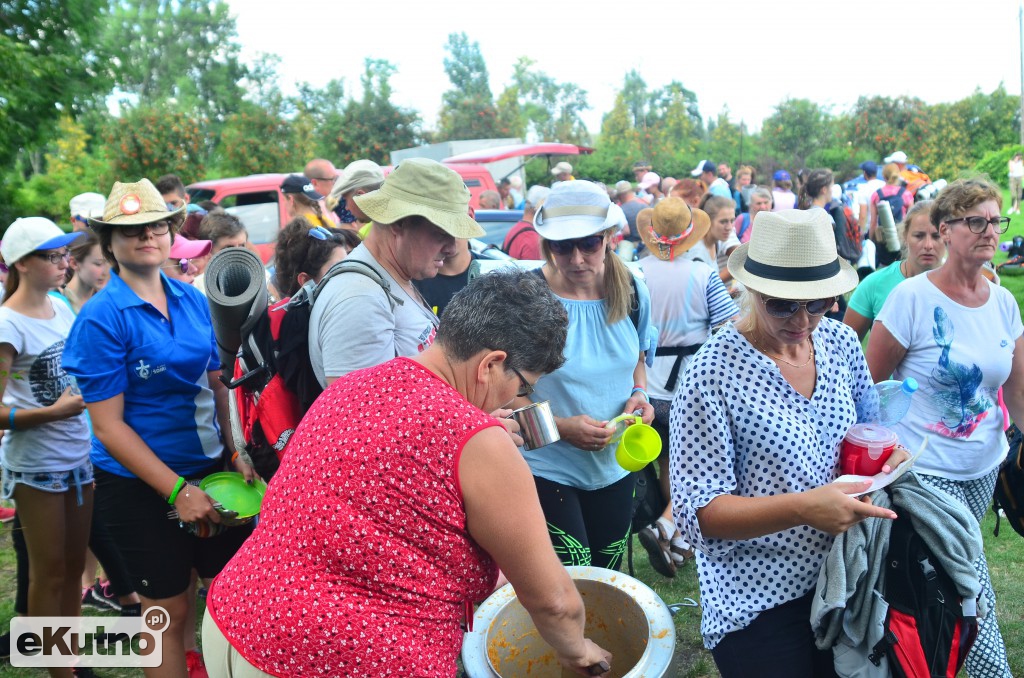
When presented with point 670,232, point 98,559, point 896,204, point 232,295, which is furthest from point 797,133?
point 232,295

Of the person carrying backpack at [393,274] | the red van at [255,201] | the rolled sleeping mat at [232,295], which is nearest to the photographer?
the person carrying backpack at [393,274]

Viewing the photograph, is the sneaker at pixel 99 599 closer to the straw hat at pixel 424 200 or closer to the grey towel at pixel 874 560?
the straw hat at pixel 424 200

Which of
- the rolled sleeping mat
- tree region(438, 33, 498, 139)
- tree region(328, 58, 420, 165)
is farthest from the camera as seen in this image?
tree region(438, 33, 498, 139)

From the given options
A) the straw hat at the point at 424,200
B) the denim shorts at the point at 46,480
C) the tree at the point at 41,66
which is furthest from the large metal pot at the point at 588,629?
the tree at the point at 41,66

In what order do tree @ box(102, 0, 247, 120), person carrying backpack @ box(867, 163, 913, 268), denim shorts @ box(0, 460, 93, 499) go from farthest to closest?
1. tree @ box(102, 0, 247, 120)
2. person carrying backpack @ box(867, 163, 913, 268)
3. denim shorts @ box(0, 460, 93, 499)

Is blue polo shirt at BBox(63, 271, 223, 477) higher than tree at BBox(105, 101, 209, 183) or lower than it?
lower

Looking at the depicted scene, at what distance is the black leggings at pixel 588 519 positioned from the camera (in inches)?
118

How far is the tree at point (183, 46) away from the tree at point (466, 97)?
1370cm

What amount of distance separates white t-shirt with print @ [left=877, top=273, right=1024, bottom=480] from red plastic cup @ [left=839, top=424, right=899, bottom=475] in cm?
106

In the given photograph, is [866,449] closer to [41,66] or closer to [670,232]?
[670,232]

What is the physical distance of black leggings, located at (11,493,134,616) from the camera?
3.62 m

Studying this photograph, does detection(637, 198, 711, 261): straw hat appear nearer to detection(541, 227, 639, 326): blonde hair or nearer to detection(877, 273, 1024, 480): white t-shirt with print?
detection(541, 227, 639, 326): blonde hair

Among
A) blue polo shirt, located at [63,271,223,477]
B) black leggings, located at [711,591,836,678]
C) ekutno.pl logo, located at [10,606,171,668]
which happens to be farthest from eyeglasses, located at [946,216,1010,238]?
ekutno.pl logo, located at [10,606,171,668]

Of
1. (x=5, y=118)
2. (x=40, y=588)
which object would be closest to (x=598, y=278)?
(x=40, y=588)
